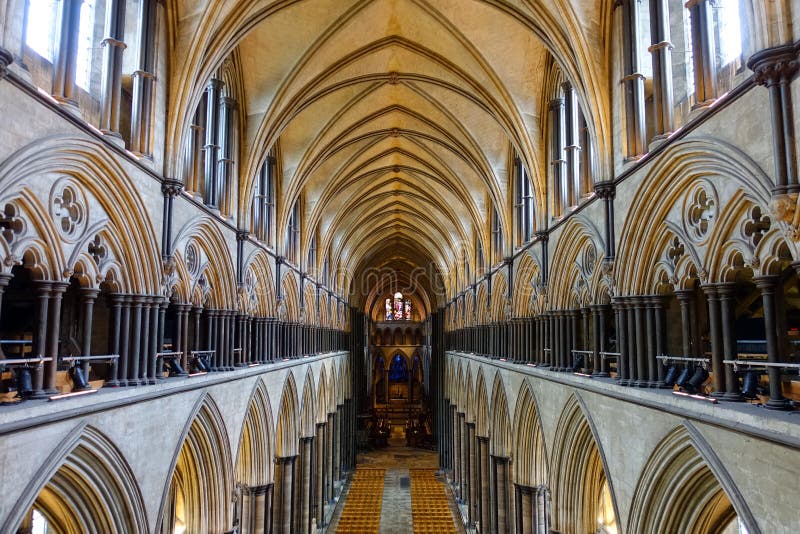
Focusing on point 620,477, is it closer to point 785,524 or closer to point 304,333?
point 785,524

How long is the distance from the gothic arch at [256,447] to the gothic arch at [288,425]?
342 cm

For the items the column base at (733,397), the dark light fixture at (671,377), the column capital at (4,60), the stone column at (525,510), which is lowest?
the stone column at (525,510)

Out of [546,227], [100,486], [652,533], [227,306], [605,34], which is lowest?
[652,533]

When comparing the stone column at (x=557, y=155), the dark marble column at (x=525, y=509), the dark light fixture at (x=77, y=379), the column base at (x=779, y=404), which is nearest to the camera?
the column base at (x=779, y=404)

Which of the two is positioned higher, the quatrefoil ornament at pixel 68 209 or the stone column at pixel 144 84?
the stone column at pixel 144 84

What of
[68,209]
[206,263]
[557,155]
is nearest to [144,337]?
[68,209]

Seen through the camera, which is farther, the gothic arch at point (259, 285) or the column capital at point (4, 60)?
the gothic arch at point (259, 285)

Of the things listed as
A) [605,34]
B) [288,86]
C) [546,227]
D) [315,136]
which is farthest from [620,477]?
[315,136]

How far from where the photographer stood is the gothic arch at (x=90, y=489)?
25.2 ft

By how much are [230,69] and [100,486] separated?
10817 mm

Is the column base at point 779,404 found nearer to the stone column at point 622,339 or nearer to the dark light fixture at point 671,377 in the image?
the dark light fixture at point 671,377

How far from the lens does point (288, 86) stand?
631 inches

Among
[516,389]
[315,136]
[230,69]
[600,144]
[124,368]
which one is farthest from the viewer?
[315,136]

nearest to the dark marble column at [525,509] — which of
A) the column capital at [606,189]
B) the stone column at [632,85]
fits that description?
the column capital at [606,189]
